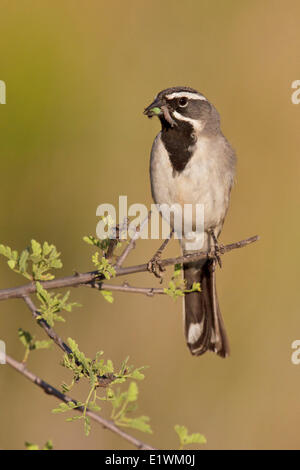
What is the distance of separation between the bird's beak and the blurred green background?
1.16 meters

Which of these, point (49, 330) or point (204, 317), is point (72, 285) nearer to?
point (49, 330)

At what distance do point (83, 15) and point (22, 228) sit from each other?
1.51 meters

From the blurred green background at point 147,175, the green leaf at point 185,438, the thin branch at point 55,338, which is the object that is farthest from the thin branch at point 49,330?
the blurred green background at point 147,175

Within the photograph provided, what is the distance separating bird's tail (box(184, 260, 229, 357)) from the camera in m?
3.95

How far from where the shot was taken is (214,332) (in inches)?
157

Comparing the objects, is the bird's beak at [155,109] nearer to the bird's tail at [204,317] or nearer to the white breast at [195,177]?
the white breast at [195,177]

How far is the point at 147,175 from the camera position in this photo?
182 inches

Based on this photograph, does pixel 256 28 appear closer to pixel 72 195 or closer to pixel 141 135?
pixel 141 135

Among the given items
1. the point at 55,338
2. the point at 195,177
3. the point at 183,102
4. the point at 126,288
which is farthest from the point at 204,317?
the point at 55,338

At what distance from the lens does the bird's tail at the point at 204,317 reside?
156 inches

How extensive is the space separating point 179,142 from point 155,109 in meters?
0.32

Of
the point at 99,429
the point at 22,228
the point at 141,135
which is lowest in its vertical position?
the point at 99,429

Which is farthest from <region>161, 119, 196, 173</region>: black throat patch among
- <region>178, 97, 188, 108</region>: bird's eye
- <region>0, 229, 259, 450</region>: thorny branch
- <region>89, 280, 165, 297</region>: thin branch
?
<region>89, 280, 165, 297</region>: thin branch

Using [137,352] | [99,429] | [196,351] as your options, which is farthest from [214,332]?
[99,429]
